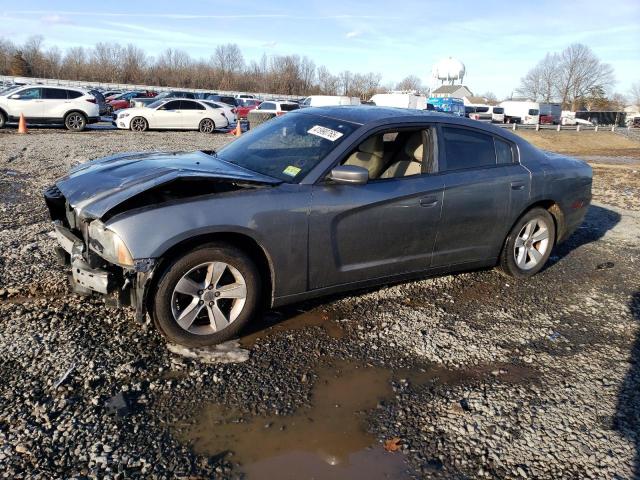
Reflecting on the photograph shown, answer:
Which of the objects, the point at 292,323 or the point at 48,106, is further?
the point at 48,106

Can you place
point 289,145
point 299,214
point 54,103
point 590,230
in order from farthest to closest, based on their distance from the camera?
point 54,103
point 590,230
point 289,145
point 299,214

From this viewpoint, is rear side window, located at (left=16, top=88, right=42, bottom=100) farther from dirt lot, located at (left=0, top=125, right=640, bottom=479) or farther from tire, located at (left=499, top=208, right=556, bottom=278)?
tire, located at (left=499, top=208, right=556, bottom=278)

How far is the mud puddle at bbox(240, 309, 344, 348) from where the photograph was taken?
147 inches

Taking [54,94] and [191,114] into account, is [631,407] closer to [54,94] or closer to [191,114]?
[191,114]

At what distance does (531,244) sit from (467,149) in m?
1.32

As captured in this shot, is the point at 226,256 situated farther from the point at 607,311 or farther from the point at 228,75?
the point at 228,75

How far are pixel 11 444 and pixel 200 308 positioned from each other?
130 centimetres

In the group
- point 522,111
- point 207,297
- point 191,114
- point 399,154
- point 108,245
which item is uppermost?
point 522,111

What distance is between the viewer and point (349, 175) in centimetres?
369

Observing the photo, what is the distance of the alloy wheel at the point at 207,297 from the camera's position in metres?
3.37

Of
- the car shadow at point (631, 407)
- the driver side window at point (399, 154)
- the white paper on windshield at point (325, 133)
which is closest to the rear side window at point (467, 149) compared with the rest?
the driver side window at point (399, 154)

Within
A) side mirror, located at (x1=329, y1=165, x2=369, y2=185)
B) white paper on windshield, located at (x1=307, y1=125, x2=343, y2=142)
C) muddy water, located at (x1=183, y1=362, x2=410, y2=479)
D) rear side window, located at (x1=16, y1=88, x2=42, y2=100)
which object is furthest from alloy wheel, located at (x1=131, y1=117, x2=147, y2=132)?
muddy water, located at (x1=183, y1=362, x2=410, y2=479)

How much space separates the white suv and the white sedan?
4.62 ft

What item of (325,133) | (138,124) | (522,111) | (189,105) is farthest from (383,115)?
(522,111)
